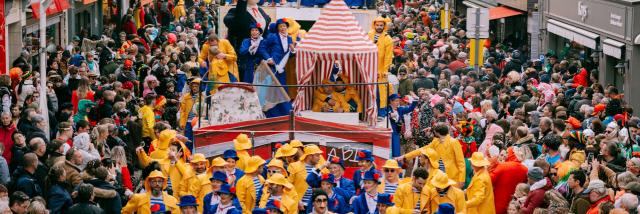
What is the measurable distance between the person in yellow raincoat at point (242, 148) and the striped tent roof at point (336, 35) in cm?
226

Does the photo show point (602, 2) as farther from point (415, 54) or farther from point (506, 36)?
point (506, 36)

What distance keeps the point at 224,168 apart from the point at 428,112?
6.50 meters

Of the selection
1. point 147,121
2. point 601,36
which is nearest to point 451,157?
point 147,121

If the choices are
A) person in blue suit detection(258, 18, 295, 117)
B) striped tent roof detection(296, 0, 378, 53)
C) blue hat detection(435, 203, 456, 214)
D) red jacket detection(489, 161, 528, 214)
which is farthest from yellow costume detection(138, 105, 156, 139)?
blue hat detection(435, 203, 456, 214)

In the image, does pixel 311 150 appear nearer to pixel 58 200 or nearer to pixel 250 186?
pixel 250 186

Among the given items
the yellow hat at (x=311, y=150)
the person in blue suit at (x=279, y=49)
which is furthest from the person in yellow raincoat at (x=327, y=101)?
the yellow hat at (x=311, y=150)

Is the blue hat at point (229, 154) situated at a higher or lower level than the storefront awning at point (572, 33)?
lower

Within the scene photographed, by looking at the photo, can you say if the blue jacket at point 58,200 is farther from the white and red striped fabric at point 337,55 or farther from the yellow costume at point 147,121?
the yellow costume at point 147,121

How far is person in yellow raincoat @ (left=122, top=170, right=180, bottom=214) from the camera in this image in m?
18.4

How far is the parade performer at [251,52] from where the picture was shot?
77.9 ft

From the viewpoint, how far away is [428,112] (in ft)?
81.7

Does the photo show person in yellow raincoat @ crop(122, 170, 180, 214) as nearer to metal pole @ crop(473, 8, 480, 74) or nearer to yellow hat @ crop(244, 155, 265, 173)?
yellow hat @ crop(244, 155, 265, 173)

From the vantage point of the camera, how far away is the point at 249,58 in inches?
952

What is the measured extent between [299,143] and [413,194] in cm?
248
